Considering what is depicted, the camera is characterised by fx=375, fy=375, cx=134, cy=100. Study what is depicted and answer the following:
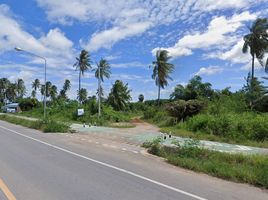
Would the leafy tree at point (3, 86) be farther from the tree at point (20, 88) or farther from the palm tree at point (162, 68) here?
the palm tree at point (162, 68)

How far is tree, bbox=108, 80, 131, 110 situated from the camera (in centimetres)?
7056

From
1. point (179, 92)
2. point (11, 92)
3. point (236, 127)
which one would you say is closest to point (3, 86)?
point (11, 92)

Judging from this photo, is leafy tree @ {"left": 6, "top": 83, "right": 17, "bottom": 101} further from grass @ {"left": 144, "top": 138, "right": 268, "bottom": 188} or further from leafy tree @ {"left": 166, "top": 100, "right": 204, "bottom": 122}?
grass @ {"left": 144, "top": 138, "right": 268, "bottom": 188}

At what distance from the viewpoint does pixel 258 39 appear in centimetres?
5147

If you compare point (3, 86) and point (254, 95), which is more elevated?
point (3, 86)

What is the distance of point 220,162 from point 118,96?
59804 millimetres

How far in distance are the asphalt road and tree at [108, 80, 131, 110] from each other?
56.9 meters

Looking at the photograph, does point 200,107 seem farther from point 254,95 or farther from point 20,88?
point 20,88

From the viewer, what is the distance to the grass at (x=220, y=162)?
10.1 meters

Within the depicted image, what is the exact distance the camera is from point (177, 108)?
38.9 metres

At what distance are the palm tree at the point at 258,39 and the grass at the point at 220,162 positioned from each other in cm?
3968

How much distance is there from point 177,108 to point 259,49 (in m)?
19.7

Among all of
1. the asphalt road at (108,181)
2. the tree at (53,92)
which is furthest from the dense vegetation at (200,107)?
the tree at (53,92)

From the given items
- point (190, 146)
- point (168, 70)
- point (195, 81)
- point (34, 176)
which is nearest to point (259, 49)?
point (195, 81)
